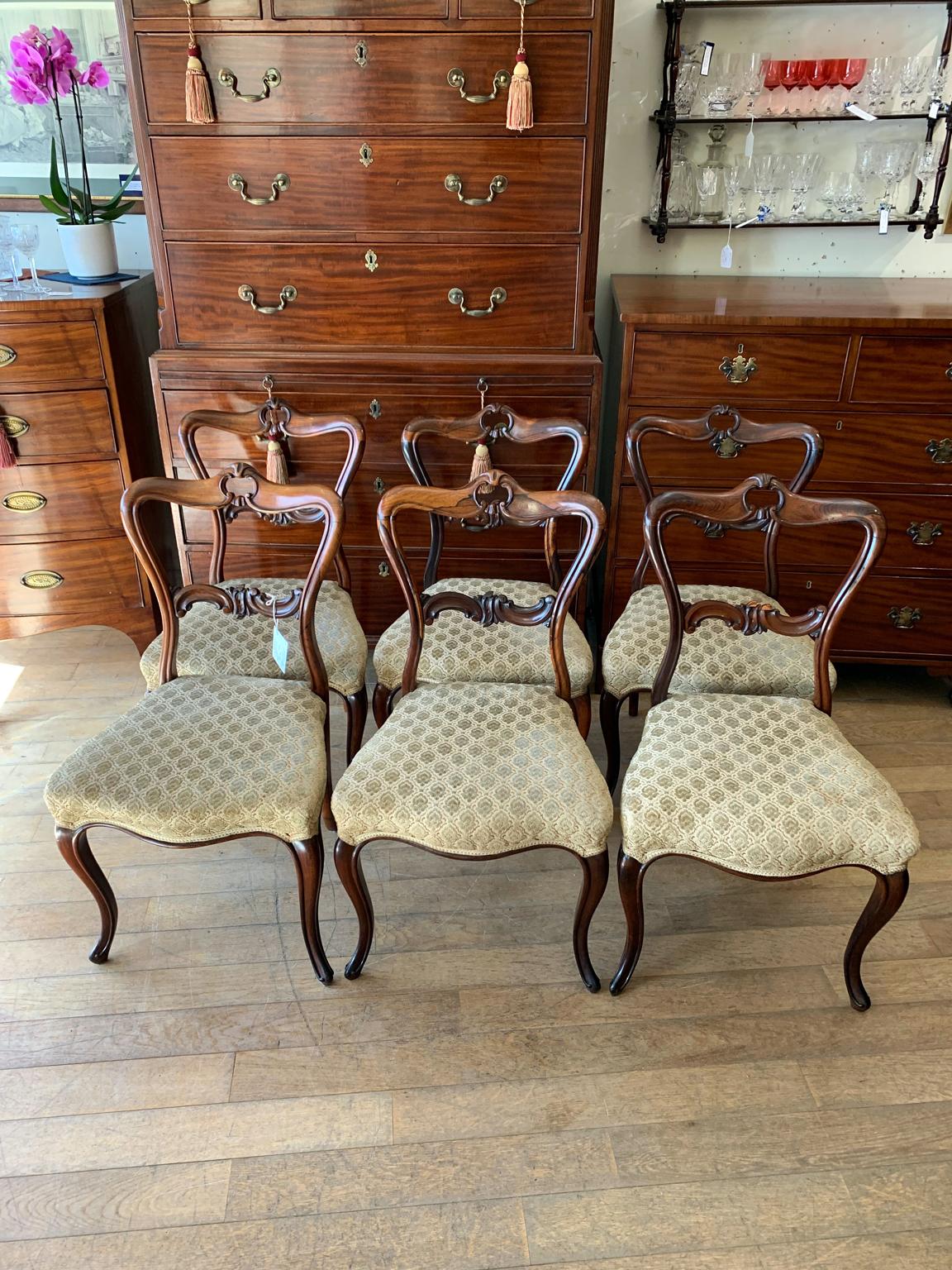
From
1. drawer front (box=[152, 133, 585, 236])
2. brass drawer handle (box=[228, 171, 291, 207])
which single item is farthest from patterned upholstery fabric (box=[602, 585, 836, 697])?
brass drawer handle (box=[228, 171, 291, 207])

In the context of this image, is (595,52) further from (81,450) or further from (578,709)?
(81,450)

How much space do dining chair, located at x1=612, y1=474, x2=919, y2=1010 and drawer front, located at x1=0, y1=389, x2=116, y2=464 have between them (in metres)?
1.58

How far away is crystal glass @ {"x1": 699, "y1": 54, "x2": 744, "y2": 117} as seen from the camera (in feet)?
8.17

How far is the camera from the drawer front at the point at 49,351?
2.34 meters

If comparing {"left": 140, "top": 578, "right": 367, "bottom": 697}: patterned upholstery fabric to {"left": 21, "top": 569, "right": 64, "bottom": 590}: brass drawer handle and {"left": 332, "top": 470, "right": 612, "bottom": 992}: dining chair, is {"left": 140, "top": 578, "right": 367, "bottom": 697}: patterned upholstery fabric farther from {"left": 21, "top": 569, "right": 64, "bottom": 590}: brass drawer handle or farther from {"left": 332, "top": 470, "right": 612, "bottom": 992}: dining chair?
{"left": 21, "top": 569, "right": 64, "bottom": 590}: brass drawer handle

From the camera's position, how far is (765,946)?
75.2 inches

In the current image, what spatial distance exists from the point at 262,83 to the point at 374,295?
51cm

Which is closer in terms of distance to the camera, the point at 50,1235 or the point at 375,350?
the point at 50,1235

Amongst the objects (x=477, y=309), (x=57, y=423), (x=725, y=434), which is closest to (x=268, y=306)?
(x=477, y=309)

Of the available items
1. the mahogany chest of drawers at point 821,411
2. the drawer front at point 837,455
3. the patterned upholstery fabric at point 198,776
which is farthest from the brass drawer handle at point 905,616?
the patterned upholstery fabric at point 198,776

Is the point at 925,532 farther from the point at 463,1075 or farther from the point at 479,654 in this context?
the point at 463,1075

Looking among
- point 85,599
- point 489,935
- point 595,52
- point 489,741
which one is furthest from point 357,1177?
point 595,52

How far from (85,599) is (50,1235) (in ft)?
5.62

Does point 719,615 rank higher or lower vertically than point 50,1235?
higher
